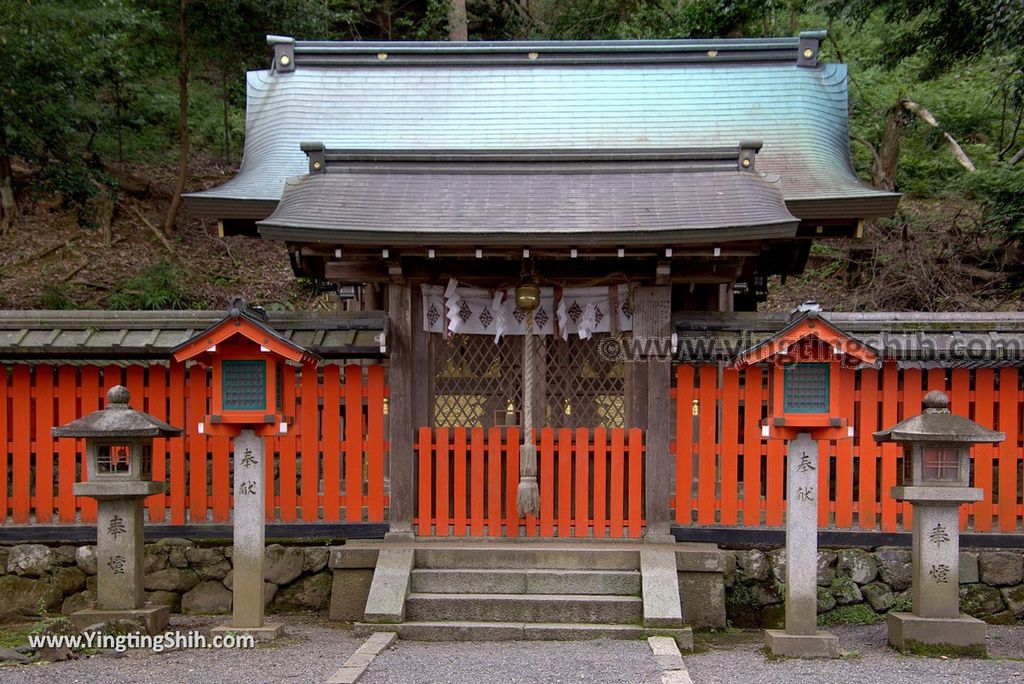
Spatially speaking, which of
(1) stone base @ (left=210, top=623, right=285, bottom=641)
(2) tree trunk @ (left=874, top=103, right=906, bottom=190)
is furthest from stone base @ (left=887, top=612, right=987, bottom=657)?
(2) tree trunk @ (left=874, top=103, right=906, bottom=190)

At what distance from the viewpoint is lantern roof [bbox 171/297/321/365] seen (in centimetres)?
734

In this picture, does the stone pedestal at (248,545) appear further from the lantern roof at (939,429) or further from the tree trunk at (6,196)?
the tree trunk at (6,196)

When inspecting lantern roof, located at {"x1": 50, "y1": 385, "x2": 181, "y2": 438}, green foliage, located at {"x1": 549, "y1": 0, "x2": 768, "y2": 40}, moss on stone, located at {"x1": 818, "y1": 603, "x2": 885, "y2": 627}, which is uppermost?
green foliage, located at {"x1": 549, "y1": 0, "x2": 768, "y2": 40}

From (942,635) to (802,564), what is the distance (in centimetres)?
120

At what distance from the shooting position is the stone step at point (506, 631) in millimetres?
7539

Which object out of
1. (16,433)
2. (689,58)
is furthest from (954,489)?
(16,433)

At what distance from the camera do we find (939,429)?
23.9 feet

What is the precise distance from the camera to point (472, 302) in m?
8.90

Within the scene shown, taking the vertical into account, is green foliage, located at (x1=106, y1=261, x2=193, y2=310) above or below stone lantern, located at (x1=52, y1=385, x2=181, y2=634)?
above

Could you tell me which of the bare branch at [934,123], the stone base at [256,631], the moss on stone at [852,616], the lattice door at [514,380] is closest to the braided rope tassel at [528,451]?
the lattice door at [514,380]

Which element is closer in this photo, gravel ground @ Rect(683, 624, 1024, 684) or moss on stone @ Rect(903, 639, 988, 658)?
gravel ground @ Rect(683, 624, 1024, 684)

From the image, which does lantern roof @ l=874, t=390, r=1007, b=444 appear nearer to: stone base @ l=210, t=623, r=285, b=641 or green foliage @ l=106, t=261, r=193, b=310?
stone base @ l=210, t=623, r=285, b=641

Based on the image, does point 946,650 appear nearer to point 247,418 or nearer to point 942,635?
point 942,635

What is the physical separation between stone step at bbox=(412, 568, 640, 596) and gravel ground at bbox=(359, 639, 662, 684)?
2.02 feet
